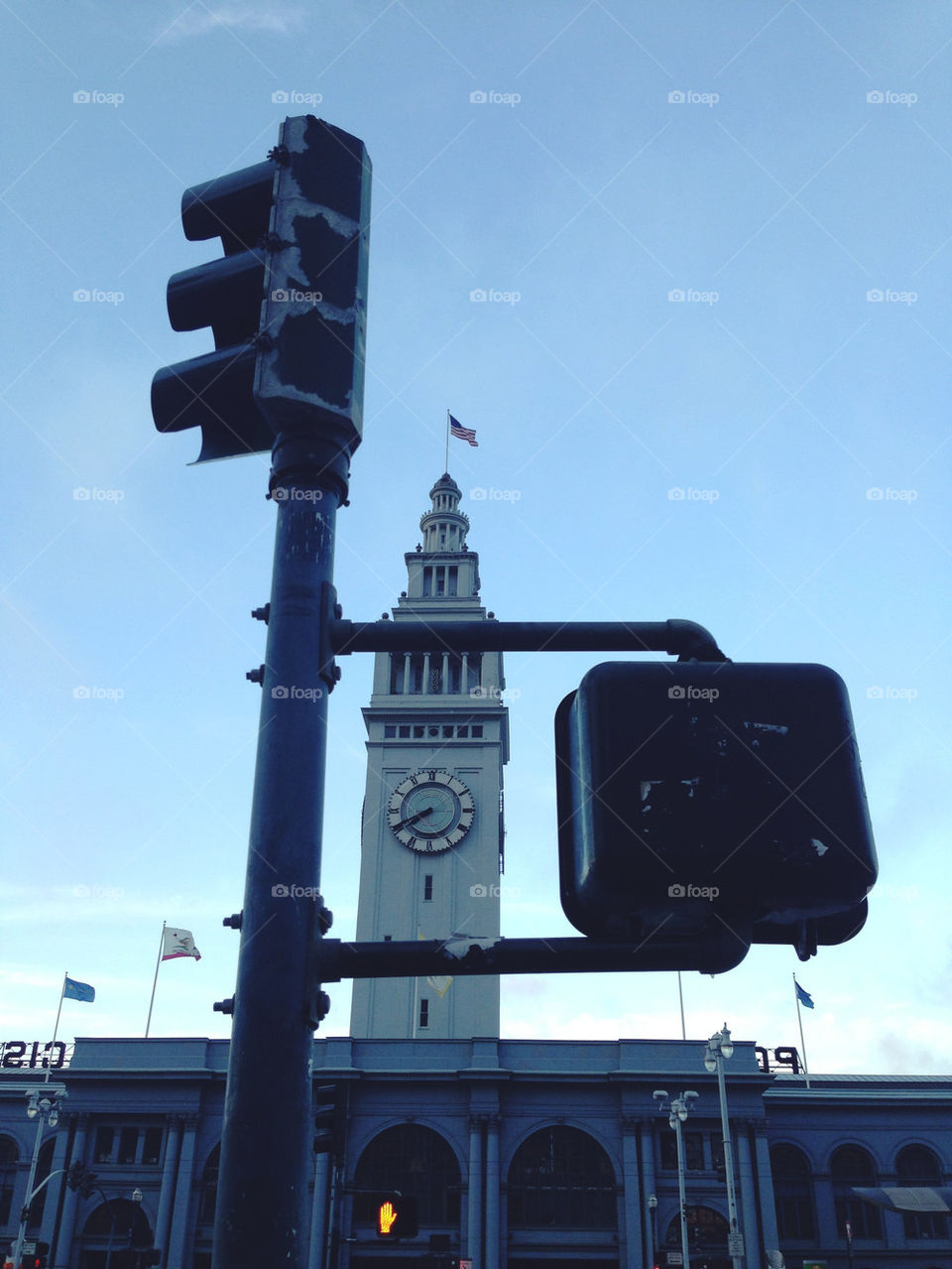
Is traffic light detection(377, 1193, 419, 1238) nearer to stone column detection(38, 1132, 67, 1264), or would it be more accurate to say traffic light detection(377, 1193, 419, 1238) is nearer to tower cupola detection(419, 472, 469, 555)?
stone column detection(38, 1132, 67, 1264)

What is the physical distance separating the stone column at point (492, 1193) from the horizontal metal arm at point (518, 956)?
57490 mm

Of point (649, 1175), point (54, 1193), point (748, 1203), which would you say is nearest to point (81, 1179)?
point (54, 1193)

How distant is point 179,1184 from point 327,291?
62385mm

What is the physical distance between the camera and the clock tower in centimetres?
6500

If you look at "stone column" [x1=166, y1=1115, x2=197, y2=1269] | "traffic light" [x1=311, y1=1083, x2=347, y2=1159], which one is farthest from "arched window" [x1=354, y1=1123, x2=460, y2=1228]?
"traffic light" [x1=311, y1=1083, x2=347, y2=1159]

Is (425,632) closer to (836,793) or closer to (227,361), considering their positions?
(227,361)

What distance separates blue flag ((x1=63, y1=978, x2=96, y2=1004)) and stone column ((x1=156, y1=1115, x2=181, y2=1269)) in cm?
814

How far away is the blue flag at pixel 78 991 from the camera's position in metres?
56.6

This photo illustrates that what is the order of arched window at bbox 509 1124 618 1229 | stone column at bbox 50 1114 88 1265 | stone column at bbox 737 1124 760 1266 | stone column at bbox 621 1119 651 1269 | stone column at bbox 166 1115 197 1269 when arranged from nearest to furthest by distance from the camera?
stone column at bbox 621 1119 651 1269 → stone column at bbox 166 1115 197 1269 → stone column at bbox 737 1124 760 1266 → arched window at bbox 509 1124 618 1229 → stone column at bbox 50 1114 88 1265

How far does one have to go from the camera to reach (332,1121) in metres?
3.76

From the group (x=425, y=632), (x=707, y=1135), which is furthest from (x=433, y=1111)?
(x=425, y=632)

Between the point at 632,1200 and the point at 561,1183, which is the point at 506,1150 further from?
the point at 632,1200

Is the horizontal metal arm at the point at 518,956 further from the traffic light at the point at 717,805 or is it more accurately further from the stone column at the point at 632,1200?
the stone column at the point at 632,1200

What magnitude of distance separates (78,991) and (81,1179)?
1038 centimetres
